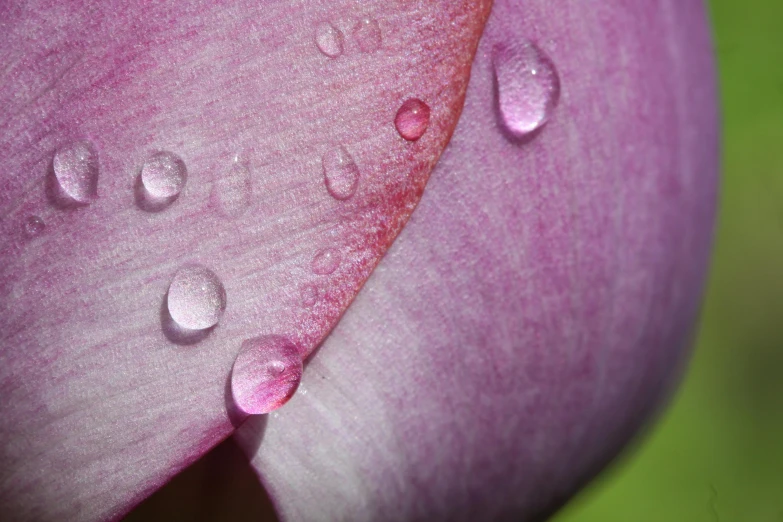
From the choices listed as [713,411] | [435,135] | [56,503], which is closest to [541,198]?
[435,135]

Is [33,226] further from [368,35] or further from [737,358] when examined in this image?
[737,358]

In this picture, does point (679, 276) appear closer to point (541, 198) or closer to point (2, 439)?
point (541, 198)

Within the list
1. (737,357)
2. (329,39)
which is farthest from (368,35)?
(737,357)

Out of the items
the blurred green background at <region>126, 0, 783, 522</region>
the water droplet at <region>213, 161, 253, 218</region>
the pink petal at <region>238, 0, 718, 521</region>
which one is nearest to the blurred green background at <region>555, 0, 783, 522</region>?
the blurred green background at <region>126, 0, 783, 522</region>

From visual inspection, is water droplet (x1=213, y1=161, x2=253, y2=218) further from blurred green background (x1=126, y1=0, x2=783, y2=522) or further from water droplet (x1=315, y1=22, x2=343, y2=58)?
blurred green background (x1=126, y1=0, x2=783, y2=522)

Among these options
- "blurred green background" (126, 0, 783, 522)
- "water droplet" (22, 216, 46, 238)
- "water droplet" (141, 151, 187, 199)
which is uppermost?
"water droplet" (22, 216, 46, 238)

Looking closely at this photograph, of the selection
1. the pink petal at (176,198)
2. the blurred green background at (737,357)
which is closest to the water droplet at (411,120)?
the pink petal at (176,198)
